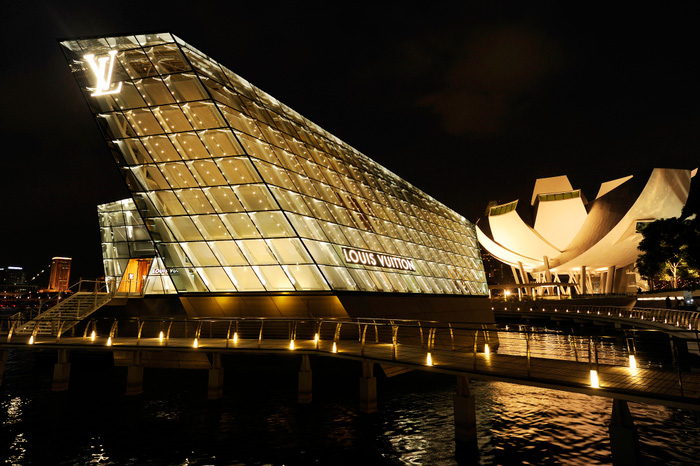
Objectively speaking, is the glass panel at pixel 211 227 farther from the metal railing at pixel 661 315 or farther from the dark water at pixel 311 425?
the metal railing at pixel 661 315

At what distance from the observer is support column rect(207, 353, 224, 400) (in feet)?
75.7

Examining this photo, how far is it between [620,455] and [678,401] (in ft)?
8.38

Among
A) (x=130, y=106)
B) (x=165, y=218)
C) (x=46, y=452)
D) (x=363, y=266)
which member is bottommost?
(x=46, y=452)

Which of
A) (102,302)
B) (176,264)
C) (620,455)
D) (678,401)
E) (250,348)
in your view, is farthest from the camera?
(102,302)

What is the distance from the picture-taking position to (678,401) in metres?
11.0

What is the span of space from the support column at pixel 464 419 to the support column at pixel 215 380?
12.3 metres

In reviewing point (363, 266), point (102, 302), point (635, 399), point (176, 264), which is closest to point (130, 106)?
point (176, 264)

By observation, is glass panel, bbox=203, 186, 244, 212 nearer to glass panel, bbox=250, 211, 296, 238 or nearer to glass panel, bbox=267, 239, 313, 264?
glass panel, bbox=250, 211, 296, 238

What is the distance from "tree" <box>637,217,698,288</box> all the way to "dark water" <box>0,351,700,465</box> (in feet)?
79.6

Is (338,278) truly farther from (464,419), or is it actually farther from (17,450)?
(17,450)

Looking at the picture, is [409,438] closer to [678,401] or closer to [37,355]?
[678,401]

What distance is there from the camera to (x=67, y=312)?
107 ft

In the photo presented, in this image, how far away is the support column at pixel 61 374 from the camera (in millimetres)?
25691

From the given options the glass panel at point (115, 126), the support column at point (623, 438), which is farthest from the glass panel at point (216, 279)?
the support column at point (623, 438)
